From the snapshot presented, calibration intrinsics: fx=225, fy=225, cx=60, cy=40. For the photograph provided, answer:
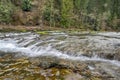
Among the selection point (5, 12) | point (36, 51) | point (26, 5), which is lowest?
point (36, 51)

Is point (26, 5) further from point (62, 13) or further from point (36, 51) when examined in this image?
point (36, 51)

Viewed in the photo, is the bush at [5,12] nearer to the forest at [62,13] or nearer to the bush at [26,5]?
the forest at [62,13]

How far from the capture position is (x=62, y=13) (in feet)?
165

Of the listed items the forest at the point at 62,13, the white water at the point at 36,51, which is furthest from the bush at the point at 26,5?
the white water at the point at 36,51

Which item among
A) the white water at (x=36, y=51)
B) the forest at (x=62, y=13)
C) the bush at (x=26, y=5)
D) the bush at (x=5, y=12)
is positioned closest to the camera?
the white water at (x=36, y=51)

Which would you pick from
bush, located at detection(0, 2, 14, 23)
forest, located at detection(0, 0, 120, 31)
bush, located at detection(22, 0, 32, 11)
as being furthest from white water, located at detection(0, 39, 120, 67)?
bush, located at detection(22, 0, 32, 11)

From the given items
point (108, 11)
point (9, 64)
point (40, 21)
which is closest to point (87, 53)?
point (9, 64)

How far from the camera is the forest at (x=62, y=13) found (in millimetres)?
42188

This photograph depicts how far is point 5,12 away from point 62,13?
14741mm

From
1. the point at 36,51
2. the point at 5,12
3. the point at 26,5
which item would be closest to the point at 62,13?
the point at 26,5

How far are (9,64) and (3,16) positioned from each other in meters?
29.9

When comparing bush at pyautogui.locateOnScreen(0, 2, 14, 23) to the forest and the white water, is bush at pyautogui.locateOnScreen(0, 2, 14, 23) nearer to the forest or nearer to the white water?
the forest

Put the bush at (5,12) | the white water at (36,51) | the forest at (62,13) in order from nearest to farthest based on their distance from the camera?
the white water at (36,51)
the bush at (5,12)
the forest at (62,13)

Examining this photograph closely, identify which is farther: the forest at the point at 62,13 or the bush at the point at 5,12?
the forest at the point at 62,13
